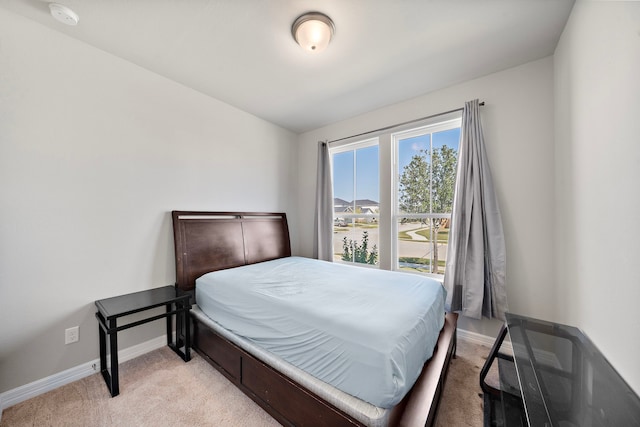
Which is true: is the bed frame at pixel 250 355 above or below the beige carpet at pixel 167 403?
above

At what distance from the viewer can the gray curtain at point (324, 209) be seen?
3428mm

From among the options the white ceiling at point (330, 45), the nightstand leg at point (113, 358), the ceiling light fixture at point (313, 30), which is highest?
the white ceiling at point (330, 45)

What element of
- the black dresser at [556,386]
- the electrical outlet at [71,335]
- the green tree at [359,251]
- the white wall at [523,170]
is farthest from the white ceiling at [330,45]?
the electrical outlet at [71,335]

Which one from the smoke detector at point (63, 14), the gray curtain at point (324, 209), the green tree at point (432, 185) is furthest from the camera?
the gray curtain at point (324, 209)

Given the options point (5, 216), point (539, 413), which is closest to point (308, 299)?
point (539, 413)

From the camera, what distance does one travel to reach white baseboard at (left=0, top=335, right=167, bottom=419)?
155 cm

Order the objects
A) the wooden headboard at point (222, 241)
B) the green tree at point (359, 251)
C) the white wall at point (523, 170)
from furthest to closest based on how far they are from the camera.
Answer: the green tree at point (359, 251) < the wooden headboard at point (222, 241) < the white wall at point (523, 170)

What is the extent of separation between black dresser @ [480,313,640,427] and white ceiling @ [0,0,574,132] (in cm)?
211

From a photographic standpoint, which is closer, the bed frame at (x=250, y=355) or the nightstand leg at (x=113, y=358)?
the bed frame at (x=250, y=355)

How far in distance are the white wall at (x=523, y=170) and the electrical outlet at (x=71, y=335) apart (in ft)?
11.3

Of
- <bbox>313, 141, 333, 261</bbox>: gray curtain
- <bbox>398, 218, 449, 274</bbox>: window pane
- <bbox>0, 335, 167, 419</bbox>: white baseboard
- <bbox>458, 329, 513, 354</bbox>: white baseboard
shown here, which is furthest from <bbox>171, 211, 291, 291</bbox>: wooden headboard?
<bbox>458, 329, 513, 354</bbox>: white baseboard

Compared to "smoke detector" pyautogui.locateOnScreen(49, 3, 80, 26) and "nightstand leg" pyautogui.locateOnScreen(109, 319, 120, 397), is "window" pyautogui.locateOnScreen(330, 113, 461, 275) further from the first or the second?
"smoke detector" pyautogui.locateOnScreen(49, 3, 80, 26)

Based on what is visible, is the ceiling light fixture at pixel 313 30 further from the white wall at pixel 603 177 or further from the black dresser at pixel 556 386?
the black dresser at pixel 556 386

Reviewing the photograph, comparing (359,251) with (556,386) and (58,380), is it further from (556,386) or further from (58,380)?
(58,380)
